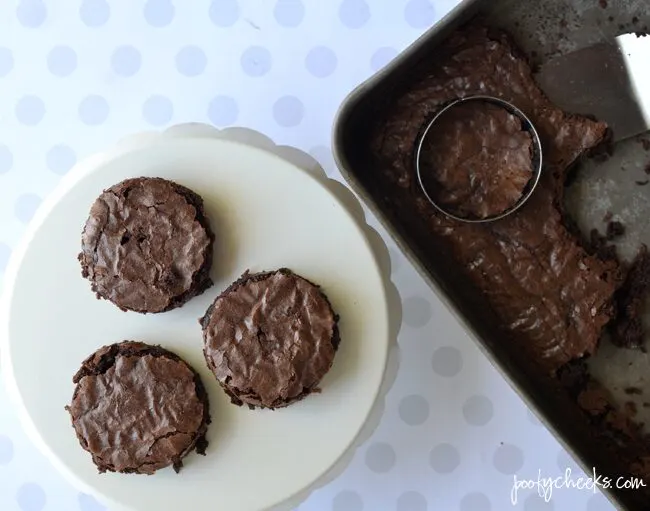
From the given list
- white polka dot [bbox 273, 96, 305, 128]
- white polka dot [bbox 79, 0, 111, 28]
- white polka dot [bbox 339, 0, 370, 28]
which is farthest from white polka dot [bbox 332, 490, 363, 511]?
white polka dot [bbox 79, 0, 111, 28]

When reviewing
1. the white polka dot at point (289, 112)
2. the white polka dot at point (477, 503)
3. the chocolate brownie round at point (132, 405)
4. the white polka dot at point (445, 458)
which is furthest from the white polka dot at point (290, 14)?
the white polka dot at point (477, 503)

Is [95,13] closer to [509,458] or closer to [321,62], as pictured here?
[321,62]

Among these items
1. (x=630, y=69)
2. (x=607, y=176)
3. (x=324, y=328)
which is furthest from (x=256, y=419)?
(x=630, y=69)

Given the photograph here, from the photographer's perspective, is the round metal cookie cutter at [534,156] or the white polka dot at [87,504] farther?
the white polka dot at [87,504]

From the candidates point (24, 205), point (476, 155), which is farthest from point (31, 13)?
point (476, 155)

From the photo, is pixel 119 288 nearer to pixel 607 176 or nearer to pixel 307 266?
pixel 307 266

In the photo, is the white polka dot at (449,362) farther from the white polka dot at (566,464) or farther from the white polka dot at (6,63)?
the white polka dot at (6,63)
